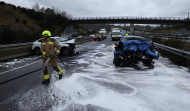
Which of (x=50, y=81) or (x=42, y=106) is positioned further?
(x=50, y=81)

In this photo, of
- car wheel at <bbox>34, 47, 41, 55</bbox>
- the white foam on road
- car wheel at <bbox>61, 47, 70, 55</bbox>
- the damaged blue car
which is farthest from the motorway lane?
car wheel at <bbox>34, 47, 41, 55</bbox>

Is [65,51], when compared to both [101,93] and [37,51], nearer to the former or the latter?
[37,51]

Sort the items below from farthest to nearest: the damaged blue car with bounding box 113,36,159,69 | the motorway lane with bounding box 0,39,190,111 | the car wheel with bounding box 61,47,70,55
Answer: the car wheel with bounding box 61,47,70,55 → the damaged blue car with bounding box 113,36,159,69 → the motorway lane with bounding box 0,39,190,111

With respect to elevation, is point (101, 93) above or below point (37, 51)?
below

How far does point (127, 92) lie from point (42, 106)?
2.25m

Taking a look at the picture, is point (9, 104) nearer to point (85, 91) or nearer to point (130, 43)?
point (85, 91)

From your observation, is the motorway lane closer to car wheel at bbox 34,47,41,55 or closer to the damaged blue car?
the damaged blue car

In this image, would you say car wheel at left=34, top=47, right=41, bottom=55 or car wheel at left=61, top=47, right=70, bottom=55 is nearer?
car wheel at left=61, top=47, right=70, bottom=55

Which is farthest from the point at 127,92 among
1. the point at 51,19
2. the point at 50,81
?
the point at 51,19

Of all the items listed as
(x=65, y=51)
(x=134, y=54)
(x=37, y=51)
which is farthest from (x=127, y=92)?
(x=37, y=51)

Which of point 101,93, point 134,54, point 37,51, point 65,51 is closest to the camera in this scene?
point 101,93

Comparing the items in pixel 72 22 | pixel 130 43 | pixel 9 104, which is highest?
pixel 72 22

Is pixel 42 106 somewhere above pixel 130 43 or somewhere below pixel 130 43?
below

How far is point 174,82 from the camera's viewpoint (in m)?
5.52
